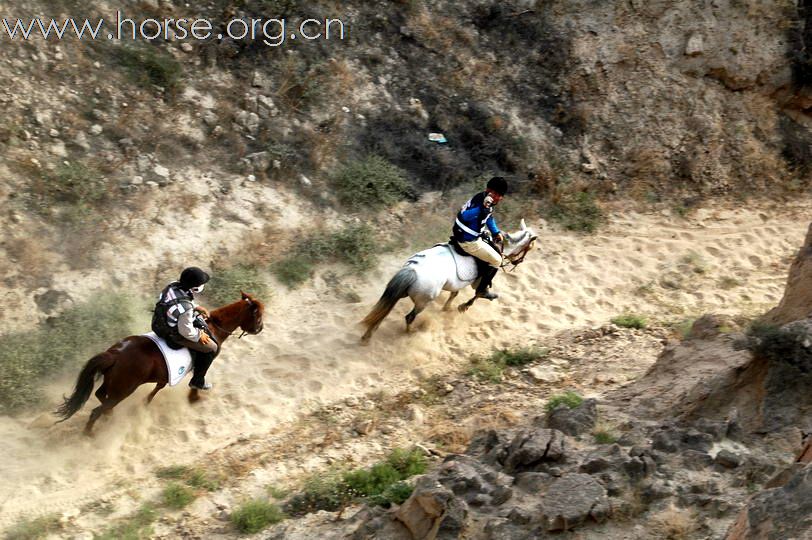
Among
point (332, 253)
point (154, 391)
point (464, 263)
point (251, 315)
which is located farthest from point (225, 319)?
point (464, 263)

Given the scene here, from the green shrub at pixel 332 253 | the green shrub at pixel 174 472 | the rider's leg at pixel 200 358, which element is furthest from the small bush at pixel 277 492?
the green shrub at pixel 332 253

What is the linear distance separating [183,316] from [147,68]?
587 centimetres

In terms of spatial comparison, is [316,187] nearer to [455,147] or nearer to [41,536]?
[455,147]

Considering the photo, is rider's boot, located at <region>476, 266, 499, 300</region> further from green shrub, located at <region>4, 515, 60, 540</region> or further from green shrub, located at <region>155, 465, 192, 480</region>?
green shrub, located at <region>4, 515, 60, 540</region>

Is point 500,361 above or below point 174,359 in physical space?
above

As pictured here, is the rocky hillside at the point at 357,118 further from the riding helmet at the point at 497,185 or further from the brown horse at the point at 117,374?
the riding helmet at the point at 497,185

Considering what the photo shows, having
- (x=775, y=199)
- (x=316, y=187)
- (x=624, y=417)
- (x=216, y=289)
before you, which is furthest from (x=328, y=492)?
(x=775, y=199)

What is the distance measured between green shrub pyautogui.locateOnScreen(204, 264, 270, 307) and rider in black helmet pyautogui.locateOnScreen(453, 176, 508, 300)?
2818 mm

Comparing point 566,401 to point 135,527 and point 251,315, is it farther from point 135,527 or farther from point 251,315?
point 135,527

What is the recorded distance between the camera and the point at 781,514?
193 inches

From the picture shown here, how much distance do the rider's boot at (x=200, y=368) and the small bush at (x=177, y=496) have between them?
1.52 m

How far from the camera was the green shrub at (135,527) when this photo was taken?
26.0 feet

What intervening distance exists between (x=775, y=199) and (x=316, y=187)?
8.38 m

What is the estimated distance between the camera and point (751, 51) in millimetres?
15906
